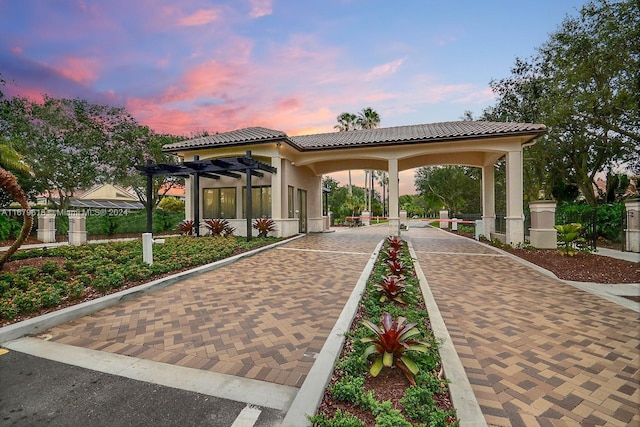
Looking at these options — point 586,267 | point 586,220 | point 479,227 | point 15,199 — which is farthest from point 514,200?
point 15,199

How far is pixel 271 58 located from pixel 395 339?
1141cm

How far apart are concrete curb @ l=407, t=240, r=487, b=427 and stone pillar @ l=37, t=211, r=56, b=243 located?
17.2 meters

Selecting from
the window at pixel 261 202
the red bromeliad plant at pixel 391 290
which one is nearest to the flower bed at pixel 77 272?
the red bromeliad plant at pixel 391 290

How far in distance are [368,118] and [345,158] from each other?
883 inches

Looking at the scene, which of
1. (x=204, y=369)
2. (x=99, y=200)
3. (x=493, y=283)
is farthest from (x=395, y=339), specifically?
(x=99, y=200)

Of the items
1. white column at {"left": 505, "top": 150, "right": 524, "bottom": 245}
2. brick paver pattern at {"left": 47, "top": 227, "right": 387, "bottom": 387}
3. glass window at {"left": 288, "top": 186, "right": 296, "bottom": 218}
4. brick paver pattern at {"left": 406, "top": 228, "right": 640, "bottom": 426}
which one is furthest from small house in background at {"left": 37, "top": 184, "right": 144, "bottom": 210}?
brick paver pattern at {"left": 406, "top": 228, "right": 640, "bottom": 426}

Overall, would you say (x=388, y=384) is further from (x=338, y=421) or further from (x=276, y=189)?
(x=276, y=189)

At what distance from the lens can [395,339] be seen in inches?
111

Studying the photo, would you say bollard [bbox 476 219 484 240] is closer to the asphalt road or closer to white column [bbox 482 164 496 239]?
white column [bbox 482 164 496 239]

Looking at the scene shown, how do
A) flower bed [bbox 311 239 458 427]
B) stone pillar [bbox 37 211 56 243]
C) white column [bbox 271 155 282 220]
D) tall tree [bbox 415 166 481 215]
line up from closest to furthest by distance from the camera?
flower bed [bbox 311 239 458 427] → stone pillar [bbox 37 211 56 243] → white column [bbox 271 155 282 220] → tall tree [bbox 415 166 481 215]

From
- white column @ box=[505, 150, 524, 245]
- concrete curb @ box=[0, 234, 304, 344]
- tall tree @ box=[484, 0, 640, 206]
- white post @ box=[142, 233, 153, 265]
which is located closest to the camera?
concrete curb @ box=[0, 234, 304, 344]

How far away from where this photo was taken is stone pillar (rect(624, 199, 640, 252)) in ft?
31.2

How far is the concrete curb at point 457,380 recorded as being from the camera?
2.09 meters

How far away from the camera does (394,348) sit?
9.14 feet
